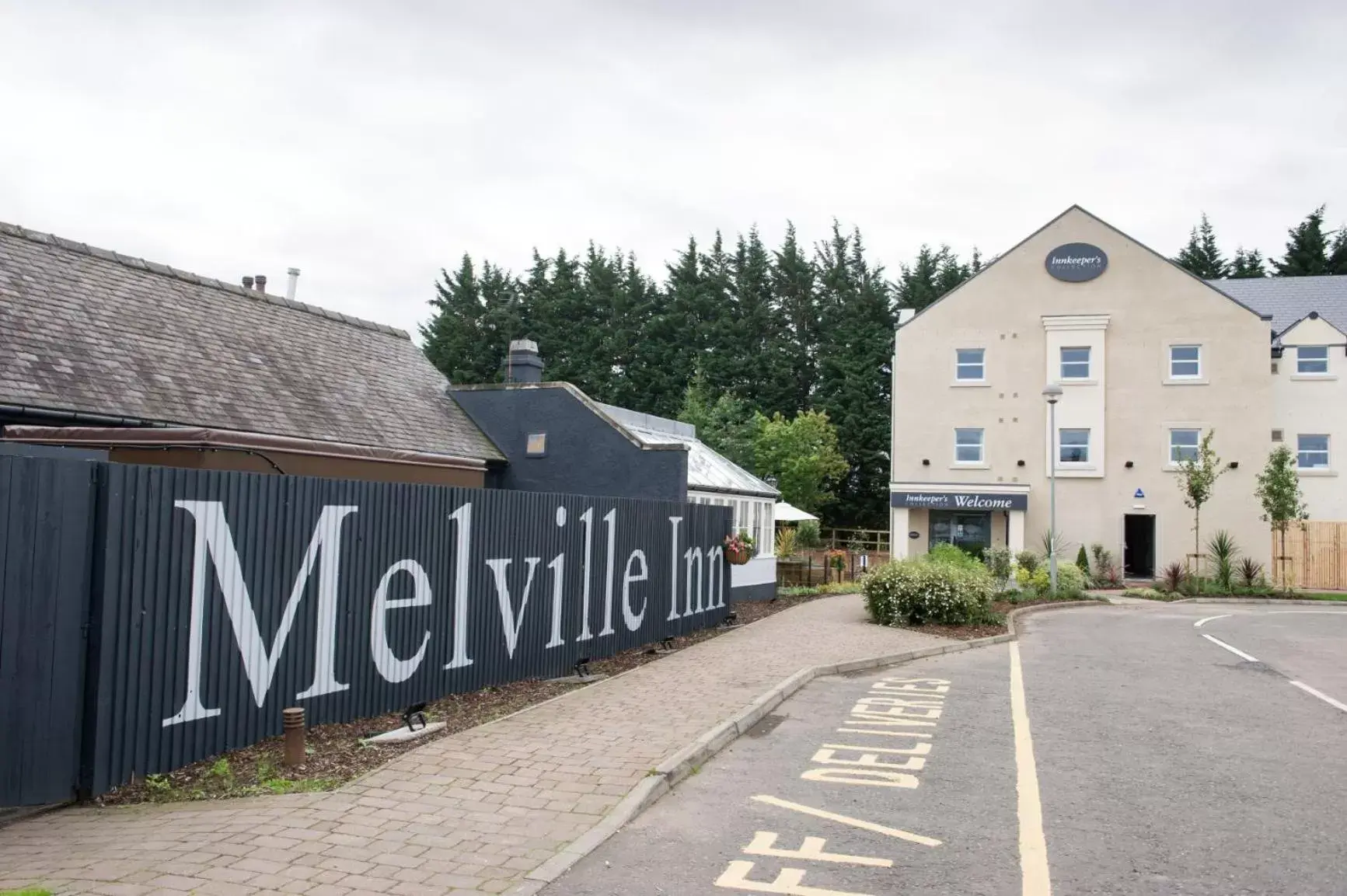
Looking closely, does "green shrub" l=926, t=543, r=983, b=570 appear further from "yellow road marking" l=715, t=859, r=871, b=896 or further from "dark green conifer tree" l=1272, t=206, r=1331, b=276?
"dark green conifer tree" l=1272, t=206, r=1331, b=276

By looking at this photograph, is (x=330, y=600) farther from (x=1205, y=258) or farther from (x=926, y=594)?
(x=1205, y=258)

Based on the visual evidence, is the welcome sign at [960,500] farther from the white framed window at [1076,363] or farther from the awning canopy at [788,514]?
the awning canopy at [788,514]

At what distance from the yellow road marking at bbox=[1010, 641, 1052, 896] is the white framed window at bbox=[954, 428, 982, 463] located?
2648 cm

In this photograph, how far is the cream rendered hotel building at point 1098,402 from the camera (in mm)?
34312

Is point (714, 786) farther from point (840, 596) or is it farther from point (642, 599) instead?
point (840, 596)

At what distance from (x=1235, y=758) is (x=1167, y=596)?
22916 mm

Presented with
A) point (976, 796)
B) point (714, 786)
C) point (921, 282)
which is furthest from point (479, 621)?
point (921, 282)

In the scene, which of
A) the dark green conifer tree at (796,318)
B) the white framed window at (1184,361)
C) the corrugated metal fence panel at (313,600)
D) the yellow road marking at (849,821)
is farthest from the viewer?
the dark green conifer tree at (796,318)

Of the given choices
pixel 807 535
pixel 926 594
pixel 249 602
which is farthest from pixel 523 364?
pixel 807 535

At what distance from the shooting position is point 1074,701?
11.1 meters

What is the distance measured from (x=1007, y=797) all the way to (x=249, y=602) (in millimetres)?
5565

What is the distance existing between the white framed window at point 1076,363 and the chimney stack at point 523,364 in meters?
21.2

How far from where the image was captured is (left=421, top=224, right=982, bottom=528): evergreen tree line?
56781 mm

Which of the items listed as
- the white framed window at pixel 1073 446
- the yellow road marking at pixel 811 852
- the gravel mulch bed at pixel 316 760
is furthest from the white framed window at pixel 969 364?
the yellow road marking at pixel 811 852
